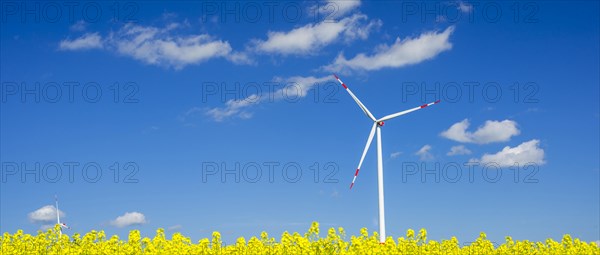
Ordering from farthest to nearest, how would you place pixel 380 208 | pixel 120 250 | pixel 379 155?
1. pixel 379 155
2. pixel 380 208
3. pixel 120 250

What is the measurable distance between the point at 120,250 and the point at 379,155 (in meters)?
21.3

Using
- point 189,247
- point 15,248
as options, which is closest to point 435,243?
point 189,247

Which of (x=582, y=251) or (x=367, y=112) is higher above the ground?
(x=367, y=112)

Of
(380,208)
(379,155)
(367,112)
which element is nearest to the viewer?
(380,208)

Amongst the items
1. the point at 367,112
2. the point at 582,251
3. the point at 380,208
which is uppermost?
the point at 367,112

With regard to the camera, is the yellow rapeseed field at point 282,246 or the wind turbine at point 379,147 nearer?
the yellow rapeseed field at point 282,246

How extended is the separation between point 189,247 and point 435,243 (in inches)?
421

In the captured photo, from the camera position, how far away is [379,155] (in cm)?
4344

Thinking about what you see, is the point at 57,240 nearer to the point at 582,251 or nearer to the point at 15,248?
the point at 15,248

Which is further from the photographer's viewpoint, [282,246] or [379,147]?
[379,147]

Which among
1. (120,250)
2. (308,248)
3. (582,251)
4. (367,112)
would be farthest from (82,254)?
(367,112)

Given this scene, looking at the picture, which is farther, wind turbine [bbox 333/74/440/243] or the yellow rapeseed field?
wind turbine [bbox 333/74/440/243]

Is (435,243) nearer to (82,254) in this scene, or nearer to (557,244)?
(557,244)

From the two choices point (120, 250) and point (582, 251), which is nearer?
point (120, 250)
